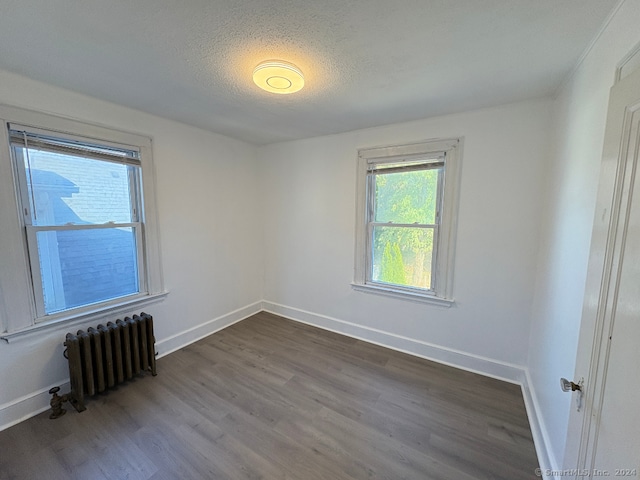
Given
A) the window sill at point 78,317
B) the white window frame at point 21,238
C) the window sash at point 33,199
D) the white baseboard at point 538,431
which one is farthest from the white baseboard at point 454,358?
the white window frame at point 21,238

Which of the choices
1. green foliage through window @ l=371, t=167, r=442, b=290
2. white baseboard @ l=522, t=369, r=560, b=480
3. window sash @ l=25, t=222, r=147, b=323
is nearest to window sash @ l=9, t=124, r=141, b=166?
window sash @ l=25, t=222, r=147, b=323

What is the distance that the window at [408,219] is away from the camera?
2457mm

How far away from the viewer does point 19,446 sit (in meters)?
1.64

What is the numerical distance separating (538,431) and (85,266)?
357 cm

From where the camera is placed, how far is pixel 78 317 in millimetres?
2094

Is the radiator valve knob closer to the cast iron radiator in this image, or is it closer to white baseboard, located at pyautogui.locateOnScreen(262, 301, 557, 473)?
the cast iron radiator

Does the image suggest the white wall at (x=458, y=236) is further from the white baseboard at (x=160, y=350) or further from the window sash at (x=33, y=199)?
the window sash at (x=33, y=199)

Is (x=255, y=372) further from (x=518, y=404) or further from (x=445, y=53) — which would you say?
(x=445, y=53)

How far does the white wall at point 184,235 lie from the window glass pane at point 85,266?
0.88 feet

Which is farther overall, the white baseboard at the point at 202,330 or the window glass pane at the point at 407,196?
the white baseboard at the point at 202,330

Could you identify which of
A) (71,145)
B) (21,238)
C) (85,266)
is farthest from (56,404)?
(71,145)

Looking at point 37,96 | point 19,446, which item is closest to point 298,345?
point 19,446

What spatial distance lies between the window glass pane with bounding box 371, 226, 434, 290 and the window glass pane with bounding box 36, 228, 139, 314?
98.0 inches

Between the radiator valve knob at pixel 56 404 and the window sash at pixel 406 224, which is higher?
the window sash at pixel 406 224
